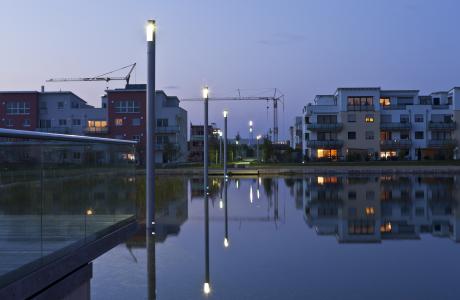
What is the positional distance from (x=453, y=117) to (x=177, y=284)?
76.8 meters

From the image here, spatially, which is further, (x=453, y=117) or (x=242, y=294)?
(x=453, y=117)

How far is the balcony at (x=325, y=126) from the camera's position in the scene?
76.0 meters

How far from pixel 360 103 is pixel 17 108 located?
50.8 m

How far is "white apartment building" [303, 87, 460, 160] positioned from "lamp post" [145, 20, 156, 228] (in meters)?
64.5

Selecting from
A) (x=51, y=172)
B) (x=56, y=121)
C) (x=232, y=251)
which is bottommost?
(x=232, y=251)

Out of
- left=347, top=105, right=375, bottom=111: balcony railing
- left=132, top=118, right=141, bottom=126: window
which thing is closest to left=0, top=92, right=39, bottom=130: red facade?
left=132, top=118, right=141, bottom=126: window

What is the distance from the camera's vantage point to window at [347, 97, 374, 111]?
7650 centimetres

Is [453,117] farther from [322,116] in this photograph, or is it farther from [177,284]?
[177,284]

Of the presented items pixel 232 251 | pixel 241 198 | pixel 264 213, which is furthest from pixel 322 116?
pixel 232 251

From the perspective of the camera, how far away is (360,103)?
76.7 meters

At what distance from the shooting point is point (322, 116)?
7831 cm

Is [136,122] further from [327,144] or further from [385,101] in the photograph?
[385,101]

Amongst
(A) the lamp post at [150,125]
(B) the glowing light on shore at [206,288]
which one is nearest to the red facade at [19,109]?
(A) the lamp post at [150,125]

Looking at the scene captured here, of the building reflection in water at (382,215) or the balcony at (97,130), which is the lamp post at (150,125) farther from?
the balcony at (97,130)
